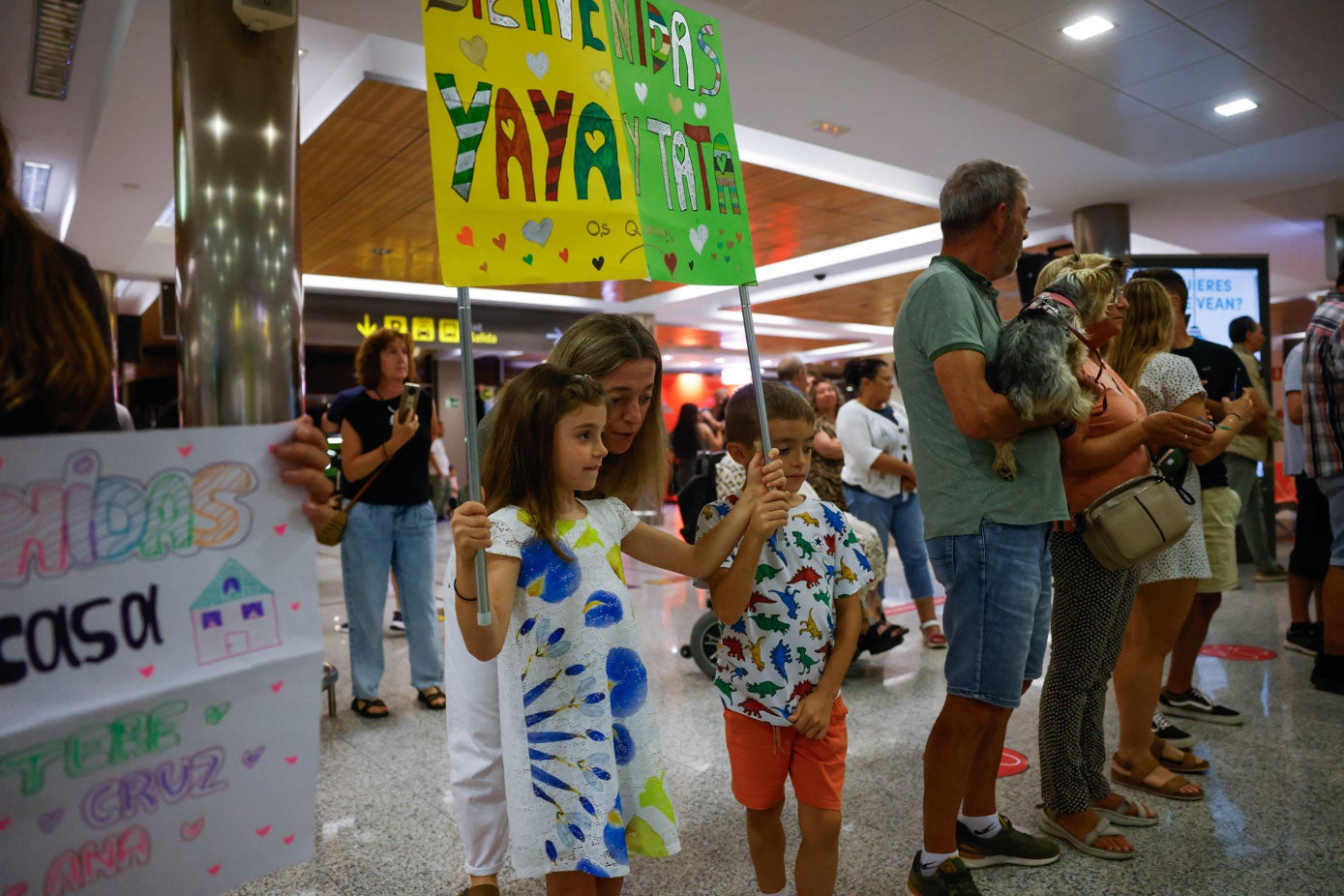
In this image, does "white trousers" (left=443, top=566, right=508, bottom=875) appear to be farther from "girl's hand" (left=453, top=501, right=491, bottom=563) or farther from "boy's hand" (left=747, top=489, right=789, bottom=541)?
"boy's hand" (left=747, top=489, right=789, bottom=541)

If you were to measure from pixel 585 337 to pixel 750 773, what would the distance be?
920 mm

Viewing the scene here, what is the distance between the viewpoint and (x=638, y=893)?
1.97 m

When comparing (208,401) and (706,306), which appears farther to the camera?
(706,306)

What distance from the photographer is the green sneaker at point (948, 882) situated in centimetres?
180

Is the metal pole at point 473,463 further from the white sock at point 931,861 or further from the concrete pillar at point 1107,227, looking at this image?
the concrete pillar at point 1107,227

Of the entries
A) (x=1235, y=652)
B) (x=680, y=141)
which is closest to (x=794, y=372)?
(x=1235, y=652)

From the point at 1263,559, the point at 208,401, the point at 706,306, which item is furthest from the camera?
the point at 706,306

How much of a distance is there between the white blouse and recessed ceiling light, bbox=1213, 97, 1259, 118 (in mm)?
3501

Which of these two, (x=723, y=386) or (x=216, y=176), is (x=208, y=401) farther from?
(x=723, y=386)

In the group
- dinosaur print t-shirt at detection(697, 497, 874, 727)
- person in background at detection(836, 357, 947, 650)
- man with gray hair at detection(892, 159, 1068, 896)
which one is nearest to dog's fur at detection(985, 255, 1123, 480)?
man with gray hair at detection(892, 159, 1068, 896)

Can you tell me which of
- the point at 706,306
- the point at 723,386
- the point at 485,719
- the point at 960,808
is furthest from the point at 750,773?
the point at 723,386

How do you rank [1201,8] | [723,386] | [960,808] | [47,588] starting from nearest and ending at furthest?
[47,588]
[960,808]
[1201,8]
[723,386]

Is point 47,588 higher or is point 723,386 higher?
point 723,386

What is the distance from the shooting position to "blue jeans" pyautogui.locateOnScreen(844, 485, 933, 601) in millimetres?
4246
